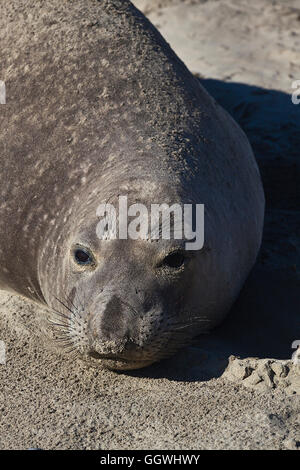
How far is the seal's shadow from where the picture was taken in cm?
450

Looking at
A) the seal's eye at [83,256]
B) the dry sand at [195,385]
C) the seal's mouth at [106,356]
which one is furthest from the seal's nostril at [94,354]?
A: the seal's eye at [83,256]

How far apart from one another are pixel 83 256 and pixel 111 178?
18.6 inches

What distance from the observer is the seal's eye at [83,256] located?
430 cm

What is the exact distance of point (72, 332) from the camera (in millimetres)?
4309

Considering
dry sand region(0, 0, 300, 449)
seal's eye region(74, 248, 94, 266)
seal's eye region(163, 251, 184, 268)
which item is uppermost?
seal's eye region(74, 248, 94, 266)

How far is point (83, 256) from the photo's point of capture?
171 inches

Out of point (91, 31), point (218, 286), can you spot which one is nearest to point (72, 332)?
point (218, 286)

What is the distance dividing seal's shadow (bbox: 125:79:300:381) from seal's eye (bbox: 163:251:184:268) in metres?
0.50

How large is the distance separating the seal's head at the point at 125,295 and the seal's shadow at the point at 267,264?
20 centimetres

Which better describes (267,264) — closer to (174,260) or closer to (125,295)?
(174,260)

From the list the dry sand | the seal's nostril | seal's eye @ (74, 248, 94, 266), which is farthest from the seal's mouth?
seal's eye @ (74, 248, 94, 266)

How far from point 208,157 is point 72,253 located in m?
1.04

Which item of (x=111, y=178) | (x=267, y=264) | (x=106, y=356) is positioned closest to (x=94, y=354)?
(x=106, y=356)

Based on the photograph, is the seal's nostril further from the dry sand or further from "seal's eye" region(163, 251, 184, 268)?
"seal's eye" region(163, 251, 184, 268)
